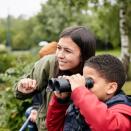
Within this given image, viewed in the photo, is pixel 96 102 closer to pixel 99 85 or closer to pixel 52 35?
pixel 99 85

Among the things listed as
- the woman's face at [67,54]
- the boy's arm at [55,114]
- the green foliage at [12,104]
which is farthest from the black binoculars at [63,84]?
the green foliage at [12,104]

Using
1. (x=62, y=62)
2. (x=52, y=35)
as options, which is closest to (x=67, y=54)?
(x=62, y=62)

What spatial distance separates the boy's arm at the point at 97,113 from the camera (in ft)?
8.16

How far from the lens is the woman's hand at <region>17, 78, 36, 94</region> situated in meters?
3.24

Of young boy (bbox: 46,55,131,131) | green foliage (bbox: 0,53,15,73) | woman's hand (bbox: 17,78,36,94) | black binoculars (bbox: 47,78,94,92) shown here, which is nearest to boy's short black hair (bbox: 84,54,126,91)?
young boy (bbox: 46,55,131,131)

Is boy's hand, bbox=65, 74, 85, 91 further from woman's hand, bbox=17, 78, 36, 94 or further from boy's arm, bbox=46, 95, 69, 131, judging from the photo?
woman's hand, bbox=17, 78, 36, 94

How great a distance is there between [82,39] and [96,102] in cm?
72

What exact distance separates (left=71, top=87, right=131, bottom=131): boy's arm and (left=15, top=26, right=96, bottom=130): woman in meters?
0.57

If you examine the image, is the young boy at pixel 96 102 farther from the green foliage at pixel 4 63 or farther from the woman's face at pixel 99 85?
the green foliage at pixel 4 63

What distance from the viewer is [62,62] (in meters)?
3.09

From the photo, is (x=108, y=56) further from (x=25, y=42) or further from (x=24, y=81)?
(x=25, y=42)

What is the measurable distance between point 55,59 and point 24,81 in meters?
0.28

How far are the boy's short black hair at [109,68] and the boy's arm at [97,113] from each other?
7.8 inches

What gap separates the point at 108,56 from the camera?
2781 mm
